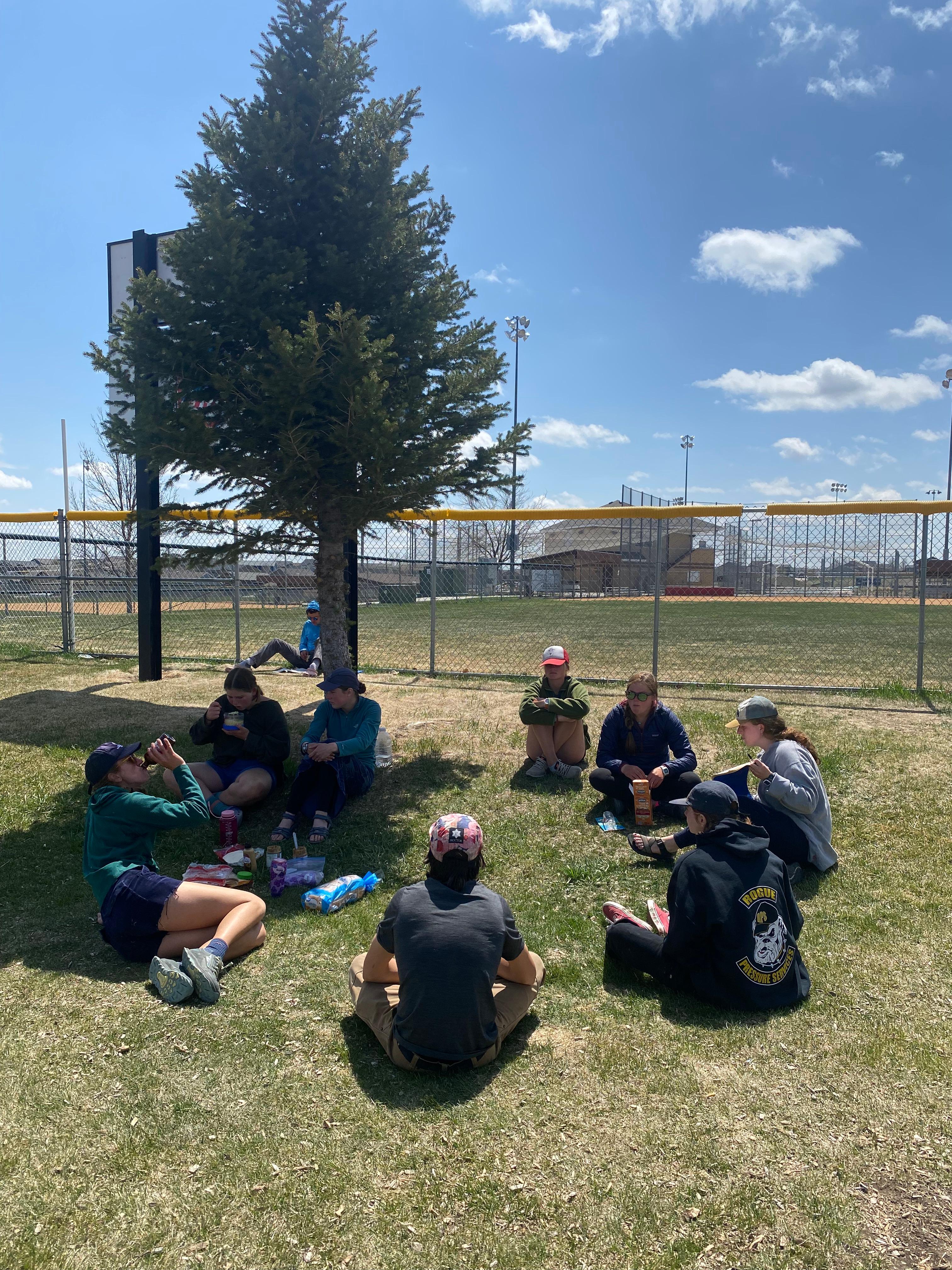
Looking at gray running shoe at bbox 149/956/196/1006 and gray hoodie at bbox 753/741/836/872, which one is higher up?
gray hoodie at bbox 753/741/836/872

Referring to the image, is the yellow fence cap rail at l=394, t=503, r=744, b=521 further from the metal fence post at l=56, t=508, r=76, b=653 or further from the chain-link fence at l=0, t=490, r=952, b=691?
the metal fence post at l=56, t=508, r=76, b=653

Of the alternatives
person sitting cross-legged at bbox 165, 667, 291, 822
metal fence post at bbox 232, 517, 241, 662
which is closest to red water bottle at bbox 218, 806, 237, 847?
person sitting cross-legged at bbox 165, 667, 291, 822

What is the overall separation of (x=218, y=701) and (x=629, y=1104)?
165 inches

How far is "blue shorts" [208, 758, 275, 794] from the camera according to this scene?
617cm

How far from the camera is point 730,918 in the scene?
3537mm

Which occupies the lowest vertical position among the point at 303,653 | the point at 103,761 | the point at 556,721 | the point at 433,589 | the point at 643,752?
the point at 643,752

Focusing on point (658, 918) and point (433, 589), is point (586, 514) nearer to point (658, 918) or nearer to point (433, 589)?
point (433, 589)

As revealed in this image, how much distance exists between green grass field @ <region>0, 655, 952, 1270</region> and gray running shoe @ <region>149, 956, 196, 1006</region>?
6 centimetres

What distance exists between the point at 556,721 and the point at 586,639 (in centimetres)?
1057

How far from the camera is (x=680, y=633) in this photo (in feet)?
65.5

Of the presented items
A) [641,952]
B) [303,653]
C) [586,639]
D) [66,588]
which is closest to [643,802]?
[641,952]

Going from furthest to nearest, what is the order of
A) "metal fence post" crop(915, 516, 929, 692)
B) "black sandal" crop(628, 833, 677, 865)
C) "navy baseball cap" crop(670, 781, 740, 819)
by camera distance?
"metal fence post" crop(915, 516, 929, 692), "black sandal" crop(628, 833, 677, 865), "navy baseball cap" crop(670, 781, 740, 819)

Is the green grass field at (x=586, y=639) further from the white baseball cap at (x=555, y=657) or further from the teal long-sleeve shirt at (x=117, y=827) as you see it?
the teal long-sleeve shirt at (x=117, y=827)

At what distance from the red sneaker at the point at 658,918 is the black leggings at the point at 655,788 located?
1557 millimetres
